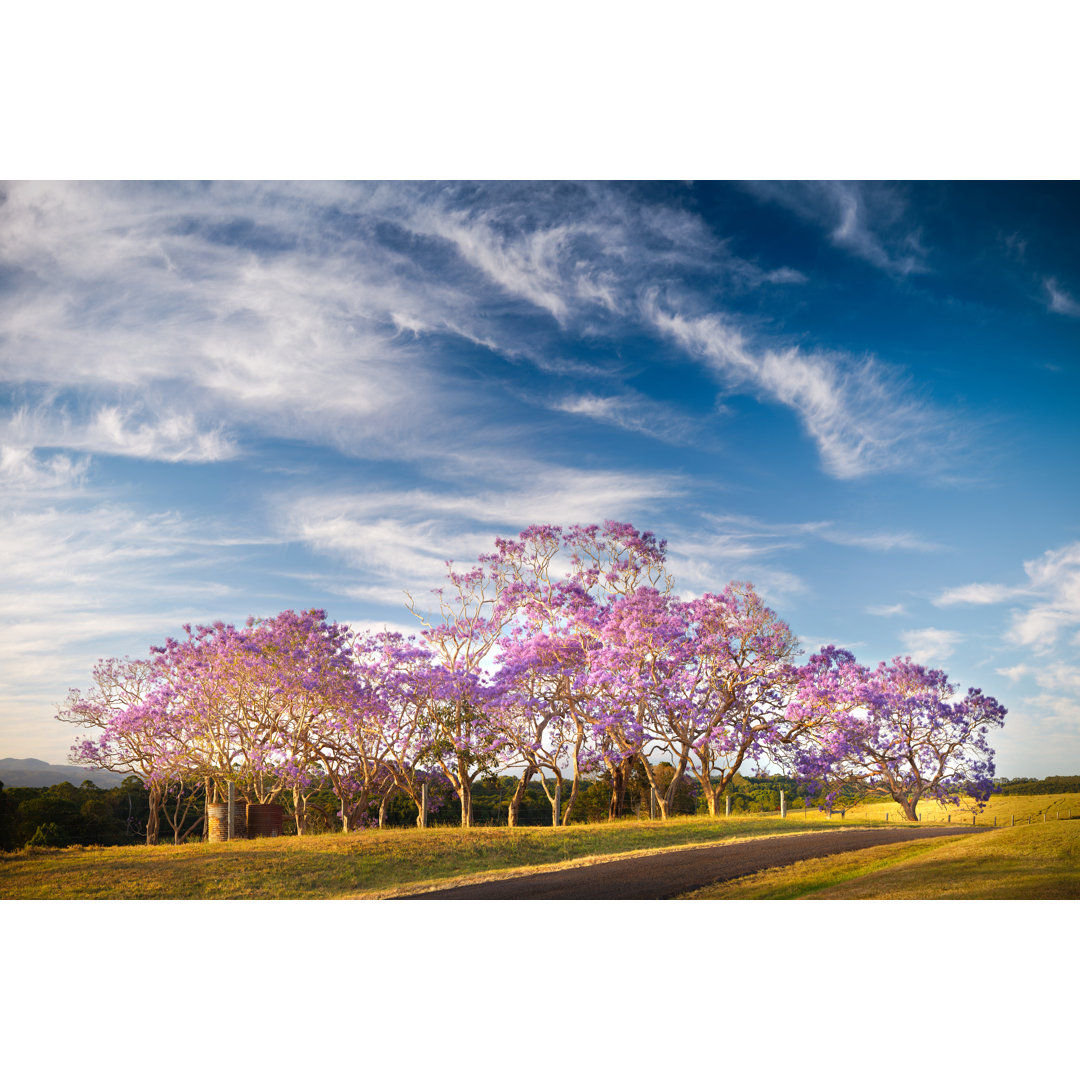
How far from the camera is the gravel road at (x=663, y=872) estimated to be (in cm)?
679

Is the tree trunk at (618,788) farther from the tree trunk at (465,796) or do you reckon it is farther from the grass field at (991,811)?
the grass field at (991,811)

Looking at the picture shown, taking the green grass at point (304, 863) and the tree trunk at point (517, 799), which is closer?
the green grass at point (304, 863)

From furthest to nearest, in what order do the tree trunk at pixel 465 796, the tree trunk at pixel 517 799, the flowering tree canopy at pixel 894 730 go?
the tree trunk at pixel 517 799 → the tree trunk at pixel 465 796 → the flowering tree canopy at pixel 894 730

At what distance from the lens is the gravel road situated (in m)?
6.79

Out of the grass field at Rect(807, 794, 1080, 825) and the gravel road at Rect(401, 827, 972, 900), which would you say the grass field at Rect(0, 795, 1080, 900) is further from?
the gravel road at Rect(401, 827, 972, 900)

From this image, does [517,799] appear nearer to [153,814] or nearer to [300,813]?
[300,813]

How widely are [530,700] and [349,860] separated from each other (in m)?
3.80

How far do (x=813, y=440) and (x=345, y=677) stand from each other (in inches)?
242

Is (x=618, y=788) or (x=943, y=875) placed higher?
(x=618, y=788)

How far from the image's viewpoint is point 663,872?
23.6 ft

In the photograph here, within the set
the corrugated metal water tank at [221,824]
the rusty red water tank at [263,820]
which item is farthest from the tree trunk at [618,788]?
the corrugated metal water tank at [221,824]

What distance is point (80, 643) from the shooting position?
811 centimetres

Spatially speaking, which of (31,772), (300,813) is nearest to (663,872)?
(31,772)
